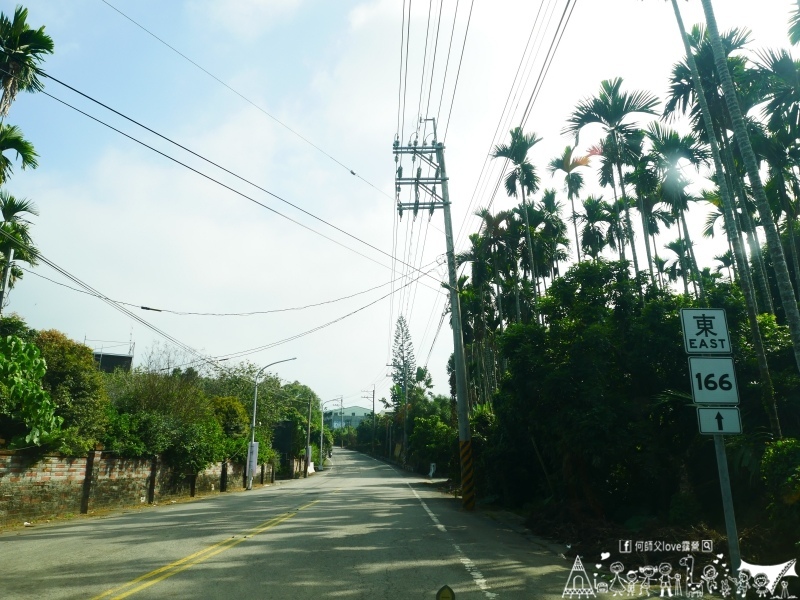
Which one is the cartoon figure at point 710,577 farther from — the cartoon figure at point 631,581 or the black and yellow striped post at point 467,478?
the black and yellow striped post at point 467,478

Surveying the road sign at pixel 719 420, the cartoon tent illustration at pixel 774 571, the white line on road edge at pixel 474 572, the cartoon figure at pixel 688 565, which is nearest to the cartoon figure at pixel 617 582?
the cartoon figure at pixel 688 565

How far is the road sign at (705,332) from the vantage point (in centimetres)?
702

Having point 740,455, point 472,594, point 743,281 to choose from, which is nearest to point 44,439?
point 472,594

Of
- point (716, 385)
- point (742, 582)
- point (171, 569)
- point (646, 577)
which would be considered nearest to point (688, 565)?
point (646, 577)

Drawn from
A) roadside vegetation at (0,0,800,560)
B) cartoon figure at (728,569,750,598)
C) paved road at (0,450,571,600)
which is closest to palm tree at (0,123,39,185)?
roadside vegetation at (0,0,800,560)

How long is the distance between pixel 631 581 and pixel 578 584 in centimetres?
94

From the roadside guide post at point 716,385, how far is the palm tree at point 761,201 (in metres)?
4.15

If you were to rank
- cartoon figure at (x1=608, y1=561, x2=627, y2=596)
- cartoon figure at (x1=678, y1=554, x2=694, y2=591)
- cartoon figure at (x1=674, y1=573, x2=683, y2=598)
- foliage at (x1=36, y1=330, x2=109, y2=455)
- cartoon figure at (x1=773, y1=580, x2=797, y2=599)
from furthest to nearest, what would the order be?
foliage at (x1=36, y1=330, x2=109, y2=455) < cartoon figure at (x1=678, y1=554, x2=694, y2=591) < cartoon figure at (x1=608, y1=561, x2=627, y2=596) < cartoon figure at (x1=674, y1=573, x2=683, y2=598) < cartoon figure at (x1=773, y1=580, x2=797, y2=599)

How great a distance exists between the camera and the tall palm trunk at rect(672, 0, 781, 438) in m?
11.1

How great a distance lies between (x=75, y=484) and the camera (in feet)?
62.4

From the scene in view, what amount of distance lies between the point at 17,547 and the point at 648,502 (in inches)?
538

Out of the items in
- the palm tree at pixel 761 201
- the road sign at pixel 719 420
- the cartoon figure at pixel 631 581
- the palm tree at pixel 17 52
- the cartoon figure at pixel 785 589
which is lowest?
the cartoon figure at pixel 631 581

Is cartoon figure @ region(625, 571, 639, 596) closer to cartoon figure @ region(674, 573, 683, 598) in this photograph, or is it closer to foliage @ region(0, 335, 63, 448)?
cartoon figure @ region(674, 573, 683, 598)

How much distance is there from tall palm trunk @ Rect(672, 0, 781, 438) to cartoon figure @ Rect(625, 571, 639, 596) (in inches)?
163
